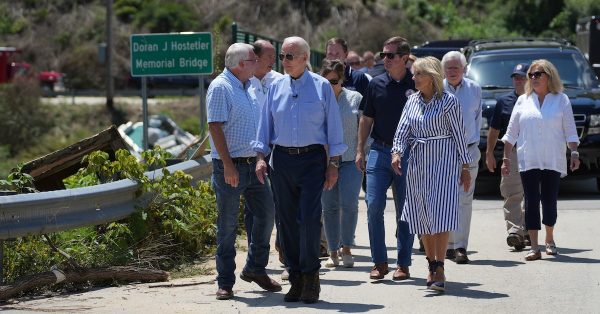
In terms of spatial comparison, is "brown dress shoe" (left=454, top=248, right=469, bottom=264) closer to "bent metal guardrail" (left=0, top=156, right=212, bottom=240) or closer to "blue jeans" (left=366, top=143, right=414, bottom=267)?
"blue jeans" (left=366, top=143, right=414, bottom=267)

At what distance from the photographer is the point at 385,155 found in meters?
9.95

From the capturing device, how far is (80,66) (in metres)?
58.1

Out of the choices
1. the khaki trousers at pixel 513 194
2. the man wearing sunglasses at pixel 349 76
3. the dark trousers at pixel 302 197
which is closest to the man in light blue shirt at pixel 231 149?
the dark trousers at pixel 302 197

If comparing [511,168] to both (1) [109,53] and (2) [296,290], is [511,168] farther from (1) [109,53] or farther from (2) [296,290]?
(1) [109,53]

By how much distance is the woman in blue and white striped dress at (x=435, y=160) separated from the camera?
9.26 m

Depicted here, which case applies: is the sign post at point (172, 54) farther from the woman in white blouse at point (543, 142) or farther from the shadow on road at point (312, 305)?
the shadow on road at point (312, 305)

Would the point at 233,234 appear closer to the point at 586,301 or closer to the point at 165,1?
the point at 586,301

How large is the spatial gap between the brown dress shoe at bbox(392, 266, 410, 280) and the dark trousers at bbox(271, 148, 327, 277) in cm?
118

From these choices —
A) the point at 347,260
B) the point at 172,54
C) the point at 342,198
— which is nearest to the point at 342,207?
the point at 342,198

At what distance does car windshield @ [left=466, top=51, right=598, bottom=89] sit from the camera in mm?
16469

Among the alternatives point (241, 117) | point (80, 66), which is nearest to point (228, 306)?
point (241, 117)

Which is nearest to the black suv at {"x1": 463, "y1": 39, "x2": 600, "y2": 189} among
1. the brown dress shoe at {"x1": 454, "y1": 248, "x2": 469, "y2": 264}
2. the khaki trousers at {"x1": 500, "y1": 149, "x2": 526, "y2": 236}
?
the khaki trousers at {"x1": 500, "y1": 149, "x2": 526, "y2": 236}

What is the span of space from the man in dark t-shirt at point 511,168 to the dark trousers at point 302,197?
3.07 metres

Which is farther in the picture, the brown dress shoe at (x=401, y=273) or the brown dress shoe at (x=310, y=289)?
the brown dress shoe at (x=401, y=273)
